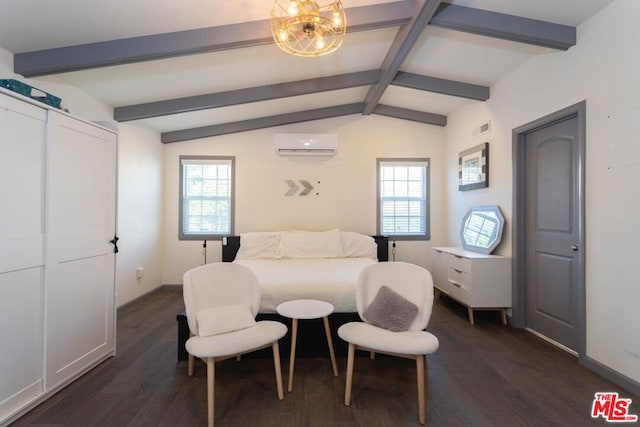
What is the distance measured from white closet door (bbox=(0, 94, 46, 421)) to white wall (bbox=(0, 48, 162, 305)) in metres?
1.39

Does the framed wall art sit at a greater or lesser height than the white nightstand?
greater

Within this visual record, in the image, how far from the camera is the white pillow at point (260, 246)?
4102mm

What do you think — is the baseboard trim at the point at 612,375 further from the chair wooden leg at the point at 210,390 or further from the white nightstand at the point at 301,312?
the chair wooden leg at the point at 210,390

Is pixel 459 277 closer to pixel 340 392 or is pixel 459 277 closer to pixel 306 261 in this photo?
pixel 306 261

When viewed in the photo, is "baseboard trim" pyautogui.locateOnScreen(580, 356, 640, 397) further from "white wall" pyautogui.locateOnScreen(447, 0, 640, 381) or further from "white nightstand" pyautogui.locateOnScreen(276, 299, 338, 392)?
"white nightstand" pyautogui.locateOnScreen(276, 299, 338, 392)

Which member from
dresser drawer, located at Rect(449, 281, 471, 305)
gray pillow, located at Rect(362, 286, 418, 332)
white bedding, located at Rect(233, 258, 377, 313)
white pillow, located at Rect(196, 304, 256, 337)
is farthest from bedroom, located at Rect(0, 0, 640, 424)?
white pillow, located at Rect(196, 304, 256, 337)

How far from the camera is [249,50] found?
281 centimetres

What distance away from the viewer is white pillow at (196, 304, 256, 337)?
1.98 metres

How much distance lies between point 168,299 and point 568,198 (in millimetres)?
4857

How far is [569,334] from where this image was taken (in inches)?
105

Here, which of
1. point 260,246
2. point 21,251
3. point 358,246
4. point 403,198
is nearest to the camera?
point 21,251

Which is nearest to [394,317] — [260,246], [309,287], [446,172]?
[309,287]

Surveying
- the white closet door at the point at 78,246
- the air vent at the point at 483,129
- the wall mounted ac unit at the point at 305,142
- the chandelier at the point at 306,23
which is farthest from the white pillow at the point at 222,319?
the air vent at the point at 483,129

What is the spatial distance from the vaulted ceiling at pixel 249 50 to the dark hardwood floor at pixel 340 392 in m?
2.49
